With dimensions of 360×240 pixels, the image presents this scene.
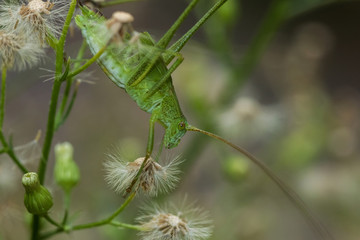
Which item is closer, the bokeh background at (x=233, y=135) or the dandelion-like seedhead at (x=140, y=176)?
the dandelion-like seedhead at (x=140, y=176)

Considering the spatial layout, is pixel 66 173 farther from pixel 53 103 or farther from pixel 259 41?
pixel 259 41

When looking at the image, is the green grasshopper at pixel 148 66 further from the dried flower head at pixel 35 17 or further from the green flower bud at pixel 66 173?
the green flower bud at pixel 66 173

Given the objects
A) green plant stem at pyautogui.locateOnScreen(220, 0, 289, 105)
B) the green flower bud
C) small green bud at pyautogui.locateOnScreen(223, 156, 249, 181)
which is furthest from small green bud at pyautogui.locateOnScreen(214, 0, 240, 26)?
the green flower bud

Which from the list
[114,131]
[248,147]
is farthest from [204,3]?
[248,147]

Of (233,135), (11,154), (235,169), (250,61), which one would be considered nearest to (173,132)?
(11,154)

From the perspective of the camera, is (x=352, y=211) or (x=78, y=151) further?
(x=78, y=151)

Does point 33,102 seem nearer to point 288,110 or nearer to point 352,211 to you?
point 288,110

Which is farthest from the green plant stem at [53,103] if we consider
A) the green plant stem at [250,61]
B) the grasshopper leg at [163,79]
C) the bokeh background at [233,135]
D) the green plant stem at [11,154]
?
the green plant stem at [250,61]
